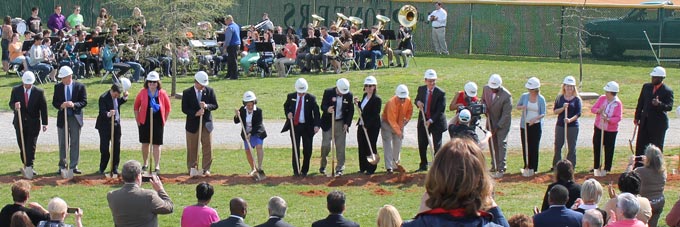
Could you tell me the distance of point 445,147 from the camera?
575 cm

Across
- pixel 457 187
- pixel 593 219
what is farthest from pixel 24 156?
pixel 457 187

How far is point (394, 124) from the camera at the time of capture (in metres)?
19.2

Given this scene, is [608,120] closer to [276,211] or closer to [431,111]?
[431,111]

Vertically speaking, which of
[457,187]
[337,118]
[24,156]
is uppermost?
[457,187]

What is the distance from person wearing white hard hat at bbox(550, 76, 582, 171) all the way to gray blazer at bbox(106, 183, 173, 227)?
9.28 meters

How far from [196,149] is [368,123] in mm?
3008

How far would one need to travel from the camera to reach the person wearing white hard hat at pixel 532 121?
18.7 m

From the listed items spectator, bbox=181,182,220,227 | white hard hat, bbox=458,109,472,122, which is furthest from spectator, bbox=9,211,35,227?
white hard hat, bbox=458,109,472,122

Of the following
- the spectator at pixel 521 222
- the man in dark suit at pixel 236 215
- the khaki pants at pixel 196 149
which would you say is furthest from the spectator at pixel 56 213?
the khaki pants at pixel 196 149


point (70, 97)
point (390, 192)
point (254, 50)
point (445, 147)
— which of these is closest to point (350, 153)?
point (390, 192)

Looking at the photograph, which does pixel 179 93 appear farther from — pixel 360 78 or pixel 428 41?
pixel 428 41

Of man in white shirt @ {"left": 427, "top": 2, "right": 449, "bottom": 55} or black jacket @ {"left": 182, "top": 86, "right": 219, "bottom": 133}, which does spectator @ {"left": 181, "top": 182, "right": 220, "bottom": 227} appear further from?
man in white shirt @ {"left": 427, "top": 2, "right": 449, "bottom": 55}

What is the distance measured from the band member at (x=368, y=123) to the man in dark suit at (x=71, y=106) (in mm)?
4735

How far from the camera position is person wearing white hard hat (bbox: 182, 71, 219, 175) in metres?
18.8
